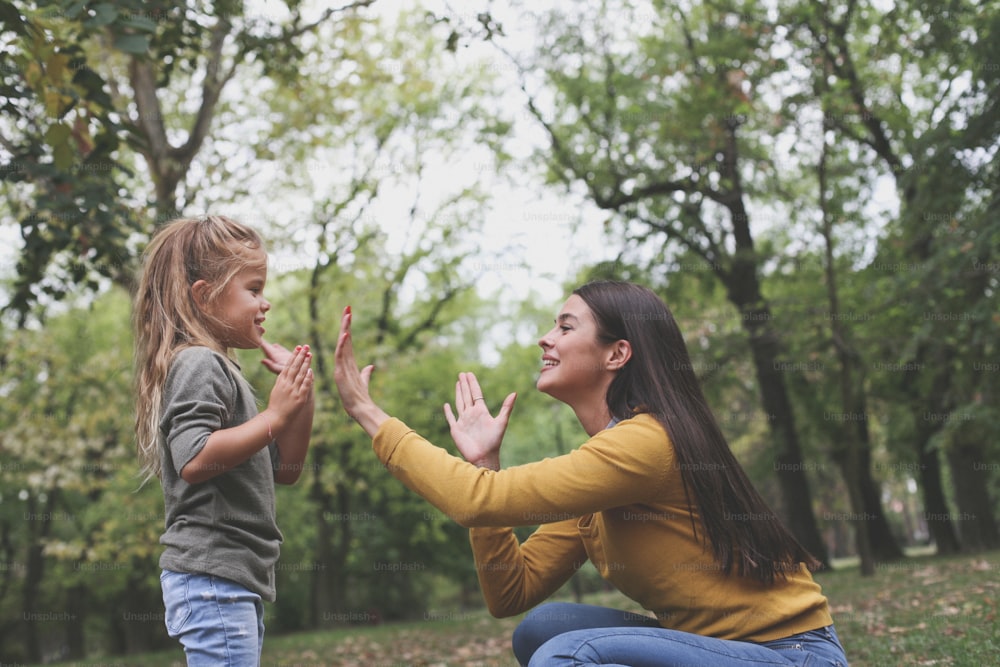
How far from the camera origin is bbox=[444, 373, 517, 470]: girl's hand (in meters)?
2.68

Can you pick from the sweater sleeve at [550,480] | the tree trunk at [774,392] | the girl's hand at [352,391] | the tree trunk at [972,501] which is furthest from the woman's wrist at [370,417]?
the tree trunk at [972,501]

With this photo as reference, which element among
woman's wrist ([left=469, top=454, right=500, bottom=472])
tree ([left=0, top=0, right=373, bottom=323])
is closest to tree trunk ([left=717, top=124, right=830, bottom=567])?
tree ([left=0, top=0, right=373, bottom=323])

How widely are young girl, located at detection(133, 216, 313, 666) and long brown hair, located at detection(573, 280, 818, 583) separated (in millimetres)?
1045

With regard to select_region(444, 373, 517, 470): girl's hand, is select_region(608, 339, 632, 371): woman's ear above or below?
above

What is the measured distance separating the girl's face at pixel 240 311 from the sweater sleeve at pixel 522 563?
104 cm

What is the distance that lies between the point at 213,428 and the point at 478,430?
834mm

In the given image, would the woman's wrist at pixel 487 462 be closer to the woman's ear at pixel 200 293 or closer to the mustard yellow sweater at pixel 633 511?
the mustard yellow sweater at pixel 633 511

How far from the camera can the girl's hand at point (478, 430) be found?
268 cm

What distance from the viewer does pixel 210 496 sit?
267cm

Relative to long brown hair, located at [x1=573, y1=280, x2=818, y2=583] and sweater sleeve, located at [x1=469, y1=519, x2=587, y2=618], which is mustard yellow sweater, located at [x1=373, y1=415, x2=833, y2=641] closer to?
long brown hair, located at [x1=573, y1=280, x2=818, y2=583]

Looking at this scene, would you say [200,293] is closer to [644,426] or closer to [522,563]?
[522,563]

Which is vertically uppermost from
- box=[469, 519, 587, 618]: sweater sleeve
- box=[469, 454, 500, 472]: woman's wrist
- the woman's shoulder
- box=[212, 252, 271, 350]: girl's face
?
box=[212, 252, 271, 350]: girl's face

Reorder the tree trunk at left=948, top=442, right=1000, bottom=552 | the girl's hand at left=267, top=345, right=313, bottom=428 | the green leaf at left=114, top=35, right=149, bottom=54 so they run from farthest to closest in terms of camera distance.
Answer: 1. the tree trunk at left=948, top=442, right=1000, bottom=552
2. the green leaf at left=114, top=35, right=149, bottom=54
3. the girl's hand at left=267, top=345, right=313, bottom=428

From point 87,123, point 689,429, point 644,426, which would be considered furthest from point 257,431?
point 87,123
